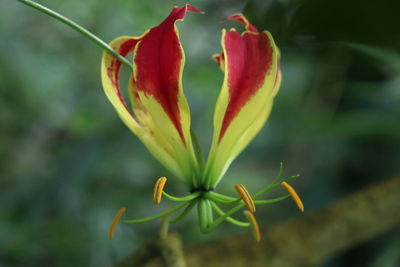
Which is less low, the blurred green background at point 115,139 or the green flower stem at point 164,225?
the green flower stem at point 164,225

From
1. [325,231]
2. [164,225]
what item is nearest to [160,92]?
[164,225]

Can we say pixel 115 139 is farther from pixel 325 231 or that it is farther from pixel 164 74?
pixel 164 74

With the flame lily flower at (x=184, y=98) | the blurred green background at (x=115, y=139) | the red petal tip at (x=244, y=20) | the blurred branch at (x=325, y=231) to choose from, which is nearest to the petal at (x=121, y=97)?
the flame lily flower at (x=184, y=98)

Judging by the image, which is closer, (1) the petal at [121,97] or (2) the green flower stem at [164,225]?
(1) the petal at [121,97]

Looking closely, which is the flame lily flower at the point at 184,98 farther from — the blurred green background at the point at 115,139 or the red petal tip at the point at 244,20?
the blurred green background at the point at 115,139

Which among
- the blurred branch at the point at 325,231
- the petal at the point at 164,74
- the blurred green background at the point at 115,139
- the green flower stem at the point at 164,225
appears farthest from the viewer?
the blurred green background at the point at 115,139

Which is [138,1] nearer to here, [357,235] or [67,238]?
[67,238]

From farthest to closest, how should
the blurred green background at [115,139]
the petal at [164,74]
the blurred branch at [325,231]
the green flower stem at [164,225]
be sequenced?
the blurred green background at [115,139], the blurred branch at [325,231], the green flower stem at [164,225], the petal at [164,74]

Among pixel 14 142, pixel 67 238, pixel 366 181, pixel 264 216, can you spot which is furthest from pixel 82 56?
pixel 366 181
